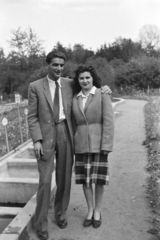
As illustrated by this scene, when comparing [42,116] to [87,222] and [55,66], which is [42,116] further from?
[87,222]

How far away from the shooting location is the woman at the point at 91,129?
133 inches

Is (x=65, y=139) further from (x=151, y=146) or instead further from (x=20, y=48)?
(x=20, y=48)

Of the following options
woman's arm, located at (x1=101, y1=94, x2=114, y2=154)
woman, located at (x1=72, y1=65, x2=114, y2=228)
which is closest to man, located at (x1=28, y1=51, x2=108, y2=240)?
woman, located at (x1=72, y1=65, x2=114, y2=228)

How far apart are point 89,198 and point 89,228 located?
13.6 inches

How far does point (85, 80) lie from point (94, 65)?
76.0 feet

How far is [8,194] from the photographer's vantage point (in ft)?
17.0

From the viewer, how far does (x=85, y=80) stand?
3402 mm

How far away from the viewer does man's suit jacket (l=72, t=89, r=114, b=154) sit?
3375 mm

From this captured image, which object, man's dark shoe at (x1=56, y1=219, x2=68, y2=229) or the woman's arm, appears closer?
the woman's arm

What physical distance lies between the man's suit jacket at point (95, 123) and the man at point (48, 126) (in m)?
0.12

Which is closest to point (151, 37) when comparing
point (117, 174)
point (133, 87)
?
point (133, 87)

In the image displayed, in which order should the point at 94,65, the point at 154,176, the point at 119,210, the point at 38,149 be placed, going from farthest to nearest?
the point at 94,65, the point at 154,176, the point at 119,210, the point at 38,149

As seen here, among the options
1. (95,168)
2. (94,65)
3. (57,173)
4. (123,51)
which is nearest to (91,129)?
(95,168)

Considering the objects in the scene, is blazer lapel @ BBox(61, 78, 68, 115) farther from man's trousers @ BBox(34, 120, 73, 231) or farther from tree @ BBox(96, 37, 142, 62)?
tree @ BBox(96, 37, 142, 62)
